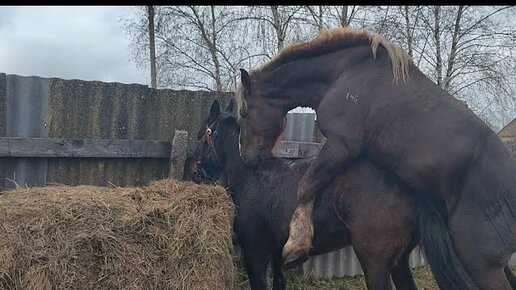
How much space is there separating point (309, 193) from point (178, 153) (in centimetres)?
165

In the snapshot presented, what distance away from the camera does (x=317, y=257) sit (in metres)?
6.13

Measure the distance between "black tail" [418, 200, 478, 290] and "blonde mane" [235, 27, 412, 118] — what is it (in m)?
0.95

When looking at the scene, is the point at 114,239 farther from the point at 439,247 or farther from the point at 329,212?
the point at 439,247

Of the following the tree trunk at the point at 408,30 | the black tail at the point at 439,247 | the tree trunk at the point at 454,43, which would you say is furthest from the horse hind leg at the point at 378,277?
the tree trunk at the point at 454,43

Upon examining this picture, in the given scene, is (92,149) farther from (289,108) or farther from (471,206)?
(471,206)

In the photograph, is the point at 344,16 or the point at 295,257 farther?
the point at 344,16

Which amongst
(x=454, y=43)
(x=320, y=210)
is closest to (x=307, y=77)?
(x=320, y=210)

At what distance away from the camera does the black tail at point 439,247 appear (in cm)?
375

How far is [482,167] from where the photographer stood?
3516 mm

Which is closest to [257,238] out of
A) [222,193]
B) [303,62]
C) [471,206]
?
[222,193]

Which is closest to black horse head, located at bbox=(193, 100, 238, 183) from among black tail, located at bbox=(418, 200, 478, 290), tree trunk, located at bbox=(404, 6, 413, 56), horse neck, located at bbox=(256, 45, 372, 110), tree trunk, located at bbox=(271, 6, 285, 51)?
horse neck, located at bbox=(256, 45, 372, 110)

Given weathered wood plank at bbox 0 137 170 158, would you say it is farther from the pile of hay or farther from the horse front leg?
the horse front leg

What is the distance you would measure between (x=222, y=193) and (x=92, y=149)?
1.33 metres

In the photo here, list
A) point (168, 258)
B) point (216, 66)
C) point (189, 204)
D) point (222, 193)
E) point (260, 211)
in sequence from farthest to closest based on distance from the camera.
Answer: point (216, 66) < point (260, 211) < point (222, 193) < point (189, 204) < point (168, 258)
